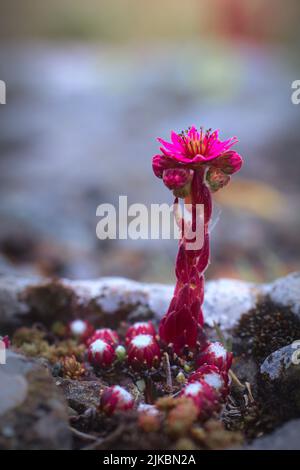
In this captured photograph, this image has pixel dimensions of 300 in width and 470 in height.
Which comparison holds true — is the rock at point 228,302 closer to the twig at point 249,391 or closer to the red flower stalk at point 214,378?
the twig at point 249,391

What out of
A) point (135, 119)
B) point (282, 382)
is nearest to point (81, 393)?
point (282, 382)

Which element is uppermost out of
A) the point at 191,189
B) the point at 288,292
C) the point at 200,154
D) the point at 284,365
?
the point at 200,154

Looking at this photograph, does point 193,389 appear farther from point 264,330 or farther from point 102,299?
point 102,299

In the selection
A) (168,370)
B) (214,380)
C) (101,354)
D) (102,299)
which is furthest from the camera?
(102,299)

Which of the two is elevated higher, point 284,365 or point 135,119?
point 135,119

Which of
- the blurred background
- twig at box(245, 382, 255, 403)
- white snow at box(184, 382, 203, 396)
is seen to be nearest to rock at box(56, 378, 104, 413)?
white snow at box(184, 382, 203, 396)
